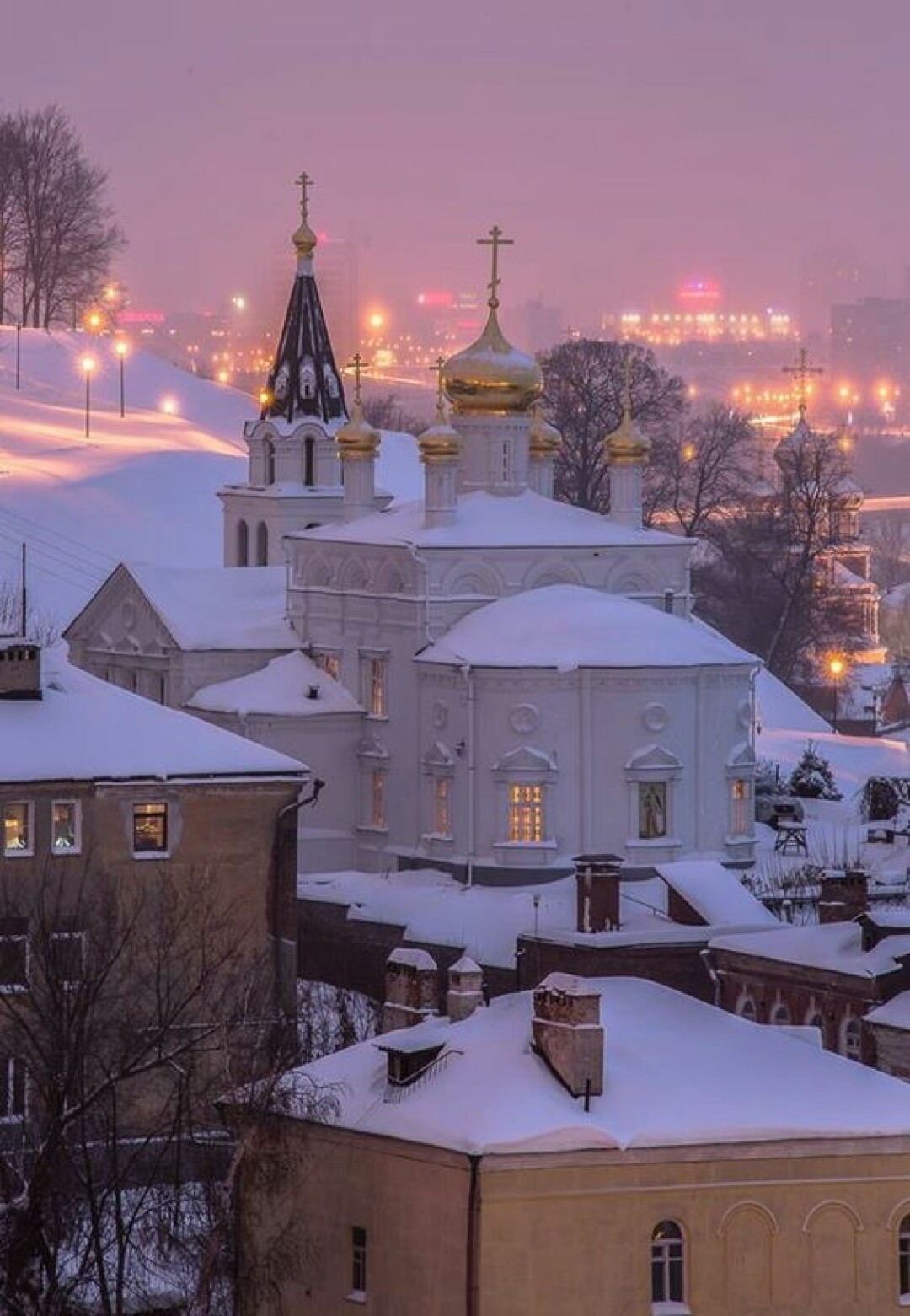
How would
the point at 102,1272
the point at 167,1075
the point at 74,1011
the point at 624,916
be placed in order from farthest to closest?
the point at 624,916 < the point at 167,1075 < the point at 74,1011 < the point at 102,1272

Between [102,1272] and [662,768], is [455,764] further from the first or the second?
[102,1272]

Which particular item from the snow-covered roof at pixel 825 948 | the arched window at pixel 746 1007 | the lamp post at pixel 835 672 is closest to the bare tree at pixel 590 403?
the lamp post at pixel 835 672

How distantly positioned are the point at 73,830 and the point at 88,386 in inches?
2327

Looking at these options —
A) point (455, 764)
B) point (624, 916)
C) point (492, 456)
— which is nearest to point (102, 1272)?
point (624, 916)

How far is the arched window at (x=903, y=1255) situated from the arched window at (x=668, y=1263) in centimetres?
202

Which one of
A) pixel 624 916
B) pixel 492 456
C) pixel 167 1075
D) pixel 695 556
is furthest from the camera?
pixel 695 556

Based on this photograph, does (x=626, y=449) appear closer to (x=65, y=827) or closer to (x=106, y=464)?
(x=65, y=827)

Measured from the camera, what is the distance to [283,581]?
68.9 metres

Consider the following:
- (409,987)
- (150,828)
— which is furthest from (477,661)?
(409,987)

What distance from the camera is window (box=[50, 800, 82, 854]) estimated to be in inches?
1880

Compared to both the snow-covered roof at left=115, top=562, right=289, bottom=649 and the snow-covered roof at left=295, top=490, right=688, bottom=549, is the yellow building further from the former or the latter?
the snow-covered roof at left=115, top=562, right=289, bottom=649

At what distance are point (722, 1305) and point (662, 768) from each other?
72.5 ft

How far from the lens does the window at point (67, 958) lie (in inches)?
1711

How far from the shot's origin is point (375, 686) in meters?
63.7
